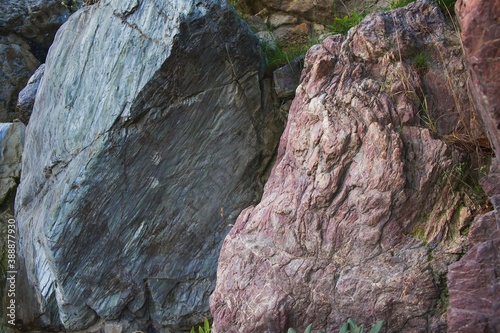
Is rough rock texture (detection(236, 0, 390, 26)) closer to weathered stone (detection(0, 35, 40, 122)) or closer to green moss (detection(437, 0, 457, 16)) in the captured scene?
green moss (detection(437, 0, 457, 16))

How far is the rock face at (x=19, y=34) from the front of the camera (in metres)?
10.6

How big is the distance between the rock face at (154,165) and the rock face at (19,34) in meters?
5.17

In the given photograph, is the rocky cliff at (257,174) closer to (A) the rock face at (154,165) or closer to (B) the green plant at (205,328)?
(A) the rock face at (154,165)

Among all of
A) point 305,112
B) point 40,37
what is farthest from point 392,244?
point 40,37

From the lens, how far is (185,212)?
5.82m

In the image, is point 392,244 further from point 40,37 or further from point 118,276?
point 40,37

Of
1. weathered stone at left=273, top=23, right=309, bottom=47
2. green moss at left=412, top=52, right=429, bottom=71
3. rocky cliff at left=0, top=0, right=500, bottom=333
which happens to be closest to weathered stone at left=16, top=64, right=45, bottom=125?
rocky cliff at left=0, top=0, right=500, bottom=333

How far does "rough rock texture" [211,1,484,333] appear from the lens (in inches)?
159

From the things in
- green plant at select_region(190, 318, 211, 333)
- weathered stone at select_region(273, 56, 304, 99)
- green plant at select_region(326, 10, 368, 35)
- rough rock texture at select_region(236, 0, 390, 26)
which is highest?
rough rock texture at select_region(236, 0, 390, 26)

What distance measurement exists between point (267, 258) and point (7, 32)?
8.42 meters

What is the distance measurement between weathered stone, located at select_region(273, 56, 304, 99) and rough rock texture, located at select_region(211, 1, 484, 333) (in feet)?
3.12

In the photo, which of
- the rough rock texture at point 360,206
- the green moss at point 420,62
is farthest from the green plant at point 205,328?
the green moss at point 420,62

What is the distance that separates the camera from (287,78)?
589 centimetres

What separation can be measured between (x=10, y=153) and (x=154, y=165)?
3.66 meters
